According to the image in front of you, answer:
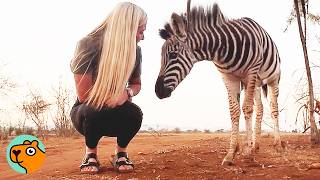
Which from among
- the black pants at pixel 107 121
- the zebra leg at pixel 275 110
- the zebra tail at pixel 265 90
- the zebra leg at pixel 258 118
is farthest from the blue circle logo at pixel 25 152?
the zebra tail at pixel 265 90

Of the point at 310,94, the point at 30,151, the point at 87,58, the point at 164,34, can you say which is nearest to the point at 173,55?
the point at 164,34

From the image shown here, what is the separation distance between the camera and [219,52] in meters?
4.38

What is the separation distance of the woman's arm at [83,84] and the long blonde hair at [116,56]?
81 millimetres

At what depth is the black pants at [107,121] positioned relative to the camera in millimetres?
3885

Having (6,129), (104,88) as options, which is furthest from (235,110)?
(6,129)

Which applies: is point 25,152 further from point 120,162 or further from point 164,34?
point 164,34

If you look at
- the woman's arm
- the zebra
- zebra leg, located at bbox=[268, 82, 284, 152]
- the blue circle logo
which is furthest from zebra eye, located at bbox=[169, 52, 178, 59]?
zebra leg, located at bbox=[268, 82, 284, 152]

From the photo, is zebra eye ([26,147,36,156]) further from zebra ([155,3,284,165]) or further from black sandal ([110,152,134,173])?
zebra ([155,3,284,165])

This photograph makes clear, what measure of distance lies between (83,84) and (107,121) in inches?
16.5

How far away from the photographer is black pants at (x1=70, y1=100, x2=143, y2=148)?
3885 mm

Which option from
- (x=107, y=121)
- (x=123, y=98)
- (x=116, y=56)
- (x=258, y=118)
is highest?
(x=116, y=56)

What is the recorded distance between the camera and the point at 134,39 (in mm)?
3832

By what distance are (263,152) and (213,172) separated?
1.85 meters

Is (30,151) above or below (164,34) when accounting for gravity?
below
